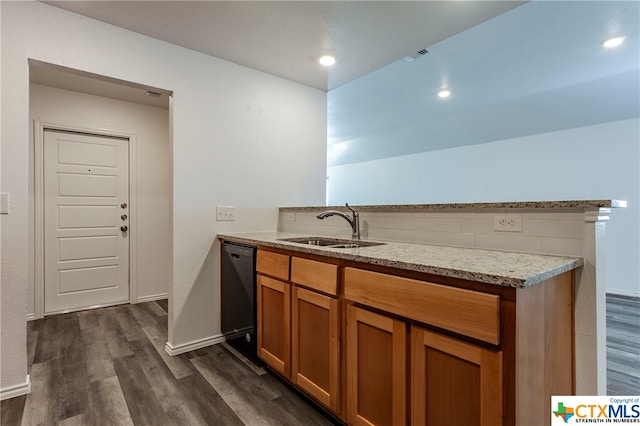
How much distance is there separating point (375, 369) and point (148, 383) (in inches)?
60.1

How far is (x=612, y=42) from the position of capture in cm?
286

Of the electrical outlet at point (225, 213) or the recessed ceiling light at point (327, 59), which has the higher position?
the recessed ceiling light at point (327, 59)

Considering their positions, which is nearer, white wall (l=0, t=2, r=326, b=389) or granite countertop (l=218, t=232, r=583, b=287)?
granite countertop (l=218, t=232, r=583, b=287)

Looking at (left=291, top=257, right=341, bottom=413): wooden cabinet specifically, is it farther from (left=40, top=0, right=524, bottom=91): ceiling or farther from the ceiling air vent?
the ceiling air vent

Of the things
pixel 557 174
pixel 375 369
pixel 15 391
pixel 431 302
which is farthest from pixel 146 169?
pixel 557 174

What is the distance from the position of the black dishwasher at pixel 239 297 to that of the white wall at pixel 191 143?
12cm

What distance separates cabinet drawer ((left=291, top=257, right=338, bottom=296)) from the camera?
1588mm

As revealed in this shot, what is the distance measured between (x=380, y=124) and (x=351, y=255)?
194 inches

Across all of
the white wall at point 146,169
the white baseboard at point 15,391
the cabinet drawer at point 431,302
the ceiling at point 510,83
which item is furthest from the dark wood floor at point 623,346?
the white wall at point 146,169

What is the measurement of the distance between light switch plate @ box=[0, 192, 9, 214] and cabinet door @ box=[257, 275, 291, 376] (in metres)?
1.52

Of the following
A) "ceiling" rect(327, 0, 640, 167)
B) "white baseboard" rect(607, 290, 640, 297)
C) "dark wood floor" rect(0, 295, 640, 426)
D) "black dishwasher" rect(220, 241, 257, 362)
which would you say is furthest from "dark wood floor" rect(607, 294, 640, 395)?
"black dishwasher" rect(220, 241, 257, 362)

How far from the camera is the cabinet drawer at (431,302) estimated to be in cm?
102

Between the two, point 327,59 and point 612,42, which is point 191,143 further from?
point 612,42

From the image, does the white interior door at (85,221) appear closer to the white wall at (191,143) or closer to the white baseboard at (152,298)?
the white baseboard at (152,298)
